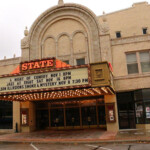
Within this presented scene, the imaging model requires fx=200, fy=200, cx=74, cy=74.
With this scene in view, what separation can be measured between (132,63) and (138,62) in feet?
1.92

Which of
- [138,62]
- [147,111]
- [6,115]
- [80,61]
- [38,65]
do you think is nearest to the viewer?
[38,65]

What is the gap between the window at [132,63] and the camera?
20.0m

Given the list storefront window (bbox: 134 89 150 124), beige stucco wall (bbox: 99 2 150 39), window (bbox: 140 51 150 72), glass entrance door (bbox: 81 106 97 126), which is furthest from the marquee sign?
beige stucco wall (bbox: 99 2 150 39)

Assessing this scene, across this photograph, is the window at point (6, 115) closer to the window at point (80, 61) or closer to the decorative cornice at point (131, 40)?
the window at point (80, 61)

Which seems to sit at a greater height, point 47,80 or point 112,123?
point 47,80

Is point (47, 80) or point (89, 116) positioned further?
point (89, 116)

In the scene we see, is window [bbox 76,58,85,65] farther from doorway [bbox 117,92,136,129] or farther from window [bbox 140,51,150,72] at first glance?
window [bbox 140,51,150,72]

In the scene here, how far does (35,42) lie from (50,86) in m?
8.99

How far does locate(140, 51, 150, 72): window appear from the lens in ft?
64.7

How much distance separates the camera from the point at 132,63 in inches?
790

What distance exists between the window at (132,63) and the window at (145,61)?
657 millimetres

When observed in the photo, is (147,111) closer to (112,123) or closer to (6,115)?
(112,123)

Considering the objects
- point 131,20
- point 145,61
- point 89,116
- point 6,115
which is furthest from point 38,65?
point 131,20

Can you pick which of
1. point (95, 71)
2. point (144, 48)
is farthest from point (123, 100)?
point (95, 71)
